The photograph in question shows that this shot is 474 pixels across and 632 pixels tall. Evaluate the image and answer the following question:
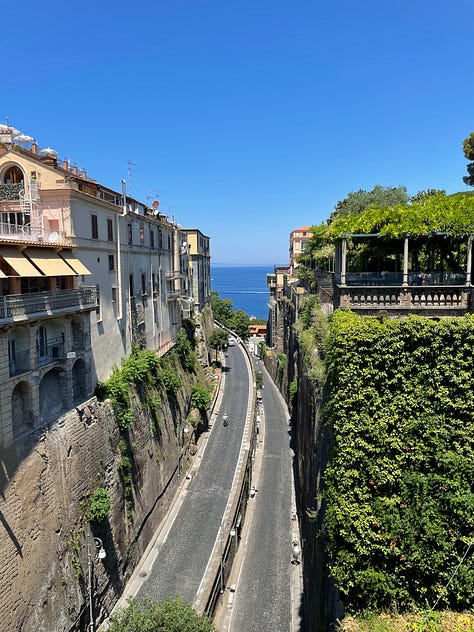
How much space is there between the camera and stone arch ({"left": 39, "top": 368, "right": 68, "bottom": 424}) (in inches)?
683

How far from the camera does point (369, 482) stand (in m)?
10.6

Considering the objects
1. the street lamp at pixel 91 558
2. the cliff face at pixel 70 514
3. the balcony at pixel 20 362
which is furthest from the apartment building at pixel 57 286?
the street lamp at pixel 91 558

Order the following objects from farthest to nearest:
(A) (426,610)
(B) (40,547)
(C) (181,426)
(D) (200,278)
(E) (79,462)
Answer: (D) (200,278) → (C) (181,426) → (E) (79,462) → (B) (40,547) → (A) (426,610)

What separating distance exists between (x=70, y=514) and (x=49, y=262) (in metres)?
10.6

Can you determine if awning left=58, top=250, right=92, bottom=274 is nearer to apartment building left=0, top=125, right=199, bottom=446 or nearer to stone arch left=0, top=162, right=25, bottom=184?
apartment building left=0, top=125, right=199, bottom=446

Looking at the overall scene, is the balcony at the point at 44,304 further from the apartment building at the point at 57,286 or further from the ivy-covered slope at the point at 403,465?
the ivy-covered slope at the point at 403,465

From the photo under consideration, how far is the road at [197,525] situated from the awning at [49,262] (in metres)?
16.2

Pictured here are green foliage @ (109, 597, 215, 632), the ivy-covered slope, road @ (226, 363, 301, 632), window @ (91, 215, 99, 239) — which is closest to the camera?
the ivy-covered slope

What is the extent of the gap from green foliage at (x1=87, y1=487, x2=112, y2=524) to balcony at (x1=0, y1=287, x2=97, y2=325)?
8.49 meters

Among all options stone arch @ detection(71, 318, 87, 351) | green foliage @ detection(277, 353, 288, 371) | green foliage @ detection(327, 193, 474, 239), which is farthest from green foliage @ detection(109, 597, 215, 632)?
green foliage @ detection(277, 353, 288, 371)

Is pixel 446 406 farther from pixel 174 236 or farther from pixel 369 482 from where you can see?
pixel 174 236

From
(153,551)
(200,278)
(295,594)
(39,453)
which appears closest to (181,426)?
(153,551)

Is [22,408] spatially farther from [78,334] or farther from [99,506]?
[99,506]

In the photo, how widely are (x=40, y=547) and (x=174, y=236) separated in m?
29.5
